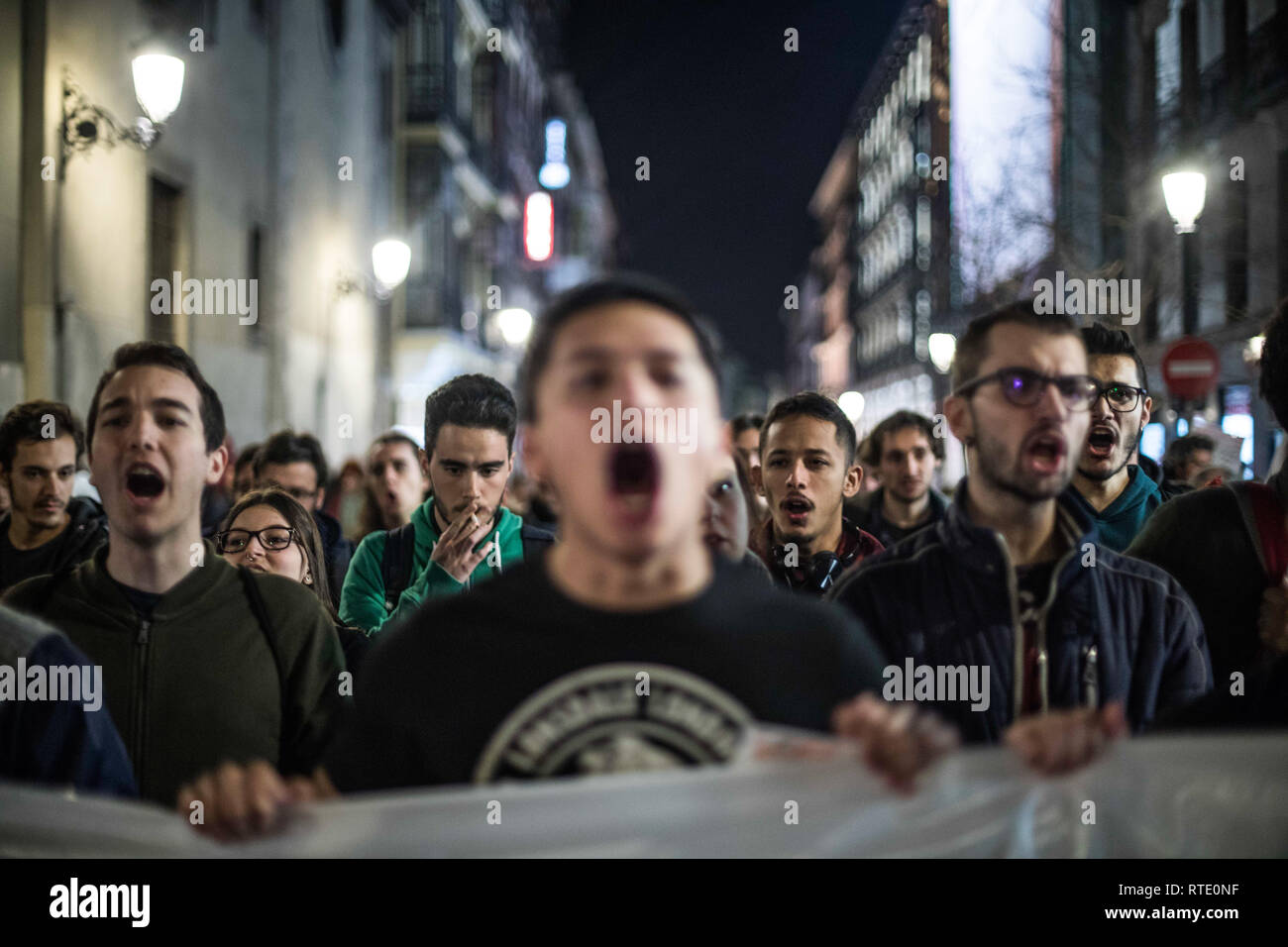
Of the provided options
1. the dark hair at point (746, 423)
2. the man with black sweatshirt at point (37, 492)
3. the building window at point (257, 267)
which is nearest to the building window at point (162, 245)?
the building window at point (257, 267)

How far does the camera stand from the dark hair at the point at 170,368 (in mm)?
2967

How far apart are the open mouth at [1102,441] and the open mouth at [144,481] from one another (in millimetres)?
3537

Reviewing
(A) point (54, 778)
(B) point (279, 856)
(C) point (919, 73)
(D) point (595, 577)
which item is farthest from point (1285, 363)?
(C) point (919, 73)

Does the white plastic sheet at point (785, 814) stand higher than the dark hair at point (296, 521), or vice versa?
the dark hair at point (296, 521)

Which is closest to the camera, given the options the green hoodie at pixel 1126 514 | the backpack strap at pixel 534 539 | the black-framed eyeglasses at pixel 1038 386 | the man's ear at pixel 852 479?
the black-framed eyeglasses at pixel 1038 386

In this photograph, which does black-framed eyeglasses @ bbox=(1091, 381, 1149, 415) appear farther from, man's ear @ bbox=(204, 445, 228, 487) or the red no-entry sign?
the red no-entry sign

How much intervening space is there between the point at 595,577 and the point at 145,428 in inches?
53.1

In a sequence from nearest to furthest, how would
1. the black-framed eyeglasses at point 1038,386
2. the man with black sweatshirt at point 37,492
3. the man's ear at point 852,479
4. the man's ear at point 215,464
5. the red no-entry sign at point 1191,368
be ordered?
the black-framed eyeglasses at point 1038,386 < the man's ear at point 215,464 < the man's ear at point 852,479 < the man with black sweatshirt at point 37,492 < the red no-entry sign at point 1191,368

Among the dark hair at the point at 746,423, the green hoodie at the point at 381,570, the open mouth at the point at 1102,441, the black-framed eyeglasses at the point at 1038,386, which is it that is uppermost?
the dark hair at the point at 746,423

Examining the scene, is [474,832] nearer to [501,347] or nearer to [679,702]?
[679,702]

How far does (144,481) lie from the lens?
2875 mm

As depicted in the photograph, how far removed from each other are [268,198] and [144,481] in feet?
50.0

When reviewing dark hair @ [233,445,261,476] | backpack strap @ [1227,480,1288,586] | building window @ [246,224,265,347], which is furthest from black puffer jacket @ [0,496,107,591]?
building window @ [246,224,265,347]

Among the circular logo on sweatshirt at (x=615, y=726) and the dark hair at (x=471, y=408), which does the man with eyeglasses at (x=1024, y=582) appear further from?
the dark hair at (x=471, y=408)
